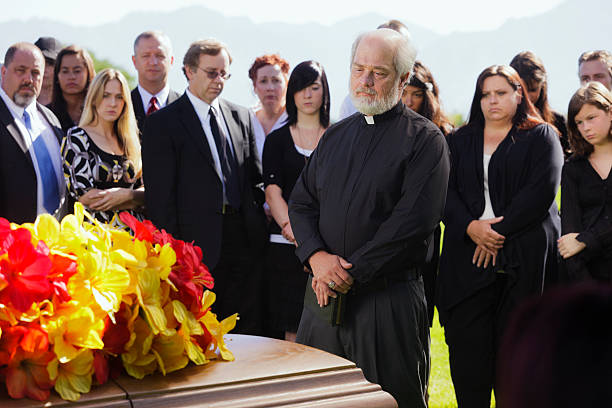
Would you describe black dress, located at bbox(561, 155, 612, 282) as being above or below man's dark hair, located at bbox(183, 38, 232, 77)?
below

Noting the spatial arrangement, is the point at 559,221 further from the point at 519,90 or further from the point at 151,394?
the point at 151,394

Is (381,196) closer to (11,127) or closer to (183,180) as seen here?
(183,180)

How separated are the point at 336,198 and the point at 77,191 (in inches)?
80.5

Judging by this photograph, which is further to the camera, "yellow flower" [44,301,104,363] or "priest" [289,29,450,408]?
"priest" [289,29,450,408]

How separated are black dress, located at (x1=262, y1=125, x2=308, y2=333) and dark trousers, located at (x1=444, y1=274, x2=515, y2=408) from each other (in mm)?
1185

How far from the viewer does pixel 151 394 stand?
6.03ft

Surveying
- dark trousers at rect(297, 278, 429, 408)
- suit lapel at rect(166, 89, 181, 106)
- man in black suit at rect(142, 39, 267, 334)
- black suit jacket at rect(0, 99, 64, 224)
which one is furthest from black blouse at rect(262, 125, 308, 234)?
dark trousers at rect(297, 278, 429, 408)

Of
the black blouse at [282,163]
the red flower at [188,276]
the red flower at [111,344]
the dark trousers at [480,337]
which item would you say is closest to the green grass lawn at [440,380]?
the dark trousers at [480,337]

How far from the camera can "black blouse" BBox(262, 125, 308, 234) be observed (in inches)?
205

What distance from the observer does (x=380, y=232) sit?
3.33 meters

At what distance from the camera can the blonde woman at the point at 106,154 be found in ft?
15.6

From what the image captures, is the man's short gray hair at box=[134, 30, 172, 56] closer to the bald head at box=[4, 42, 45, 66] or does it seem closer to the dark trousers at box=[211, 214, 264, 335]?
the bald head at box=[4, 42, 45, 66]

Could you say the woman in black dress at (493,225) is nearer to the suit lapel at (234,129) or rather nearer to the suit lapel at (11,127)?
the suit lapel at (234,129)

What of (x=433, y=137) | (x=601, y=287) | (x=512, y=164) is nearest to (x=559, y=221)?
(x=512, y=164)
